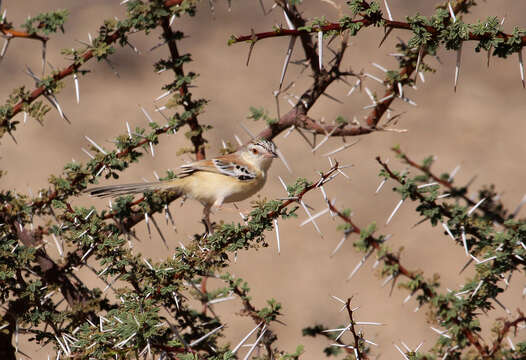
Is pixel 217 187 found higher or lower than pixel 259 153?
lower

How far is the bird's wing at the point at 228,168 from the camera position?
13.7ft

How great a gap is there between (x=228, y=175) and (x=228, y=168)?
0.06m

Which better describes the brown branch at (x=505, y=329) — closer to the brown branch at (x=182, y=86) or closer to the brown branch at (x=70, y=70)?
the brown branch at (x=182, y=86)


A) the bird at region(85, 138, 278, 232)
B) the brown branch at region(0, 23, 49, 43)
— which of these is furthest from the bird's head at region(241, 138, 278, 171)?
the brown branch at region(0, 23, 49, 43)

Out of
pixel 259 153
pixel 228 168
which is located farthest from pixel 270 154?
pixel 228 168

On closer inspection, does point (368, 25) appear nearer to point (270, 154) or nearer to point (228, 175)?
point (270, 154)

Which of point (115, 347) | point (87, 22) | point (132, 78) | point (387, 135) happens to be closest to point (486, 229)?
point (115, 347)

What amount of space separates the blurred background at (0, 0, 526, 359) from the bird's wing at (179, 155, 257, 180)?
86.4 inches

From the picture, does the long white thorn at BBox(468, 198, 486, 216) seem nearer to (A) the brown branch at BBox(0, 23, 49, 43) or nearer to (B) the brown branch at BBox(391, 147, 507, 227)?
(B) the brown branch at BBox(391, 147, 507, 227)

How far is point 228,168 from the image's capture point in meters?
4.44

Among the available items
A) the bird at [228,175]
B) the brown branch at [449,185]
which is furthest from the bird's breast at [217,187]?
the brown branch at [449,185]

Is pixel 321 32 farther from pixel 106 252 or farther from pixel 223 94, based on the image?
pixel 223 94

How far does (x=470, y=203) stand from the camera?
2.45 m

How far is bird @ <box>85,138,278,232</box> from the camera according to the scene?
4.23m
